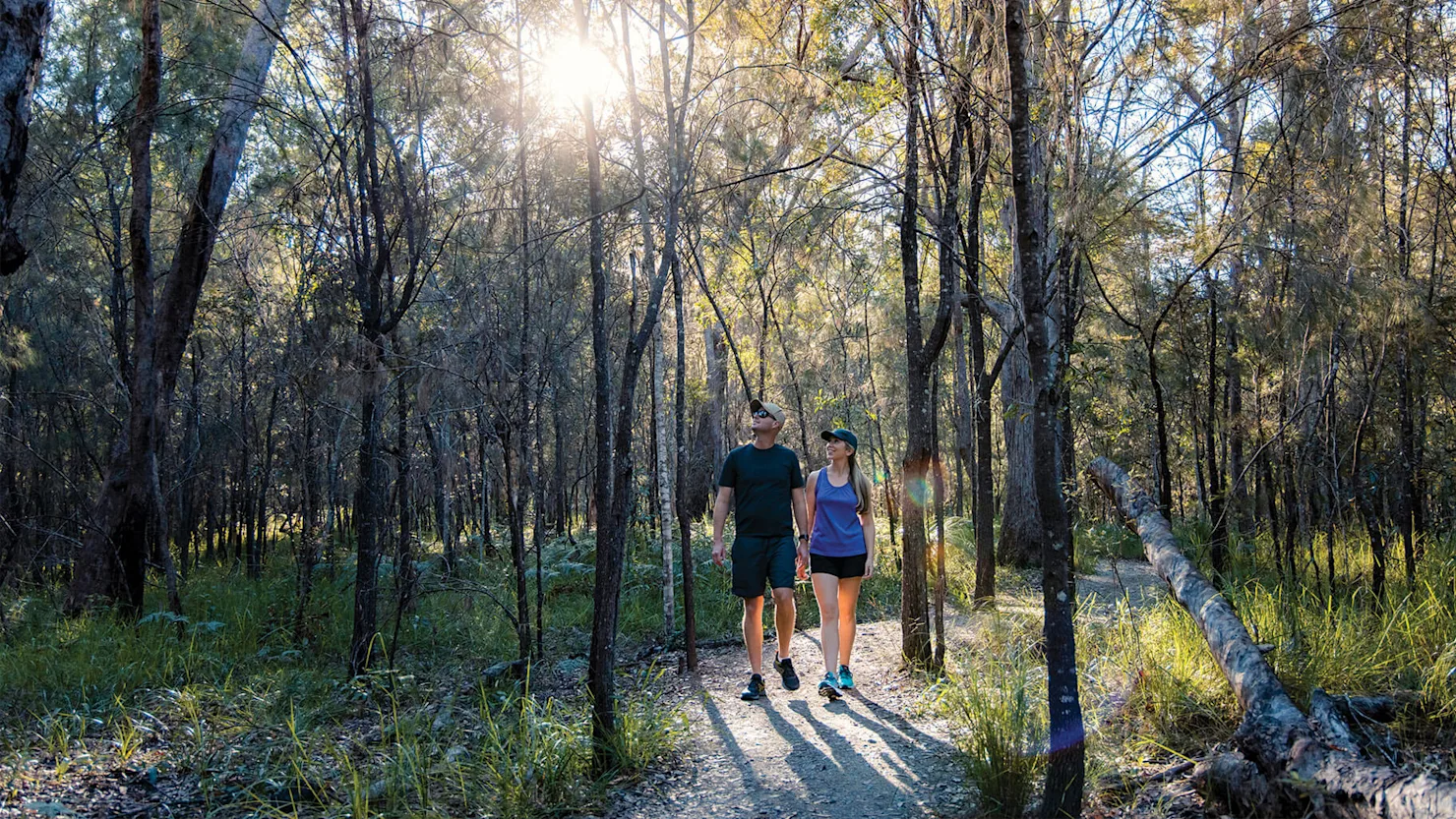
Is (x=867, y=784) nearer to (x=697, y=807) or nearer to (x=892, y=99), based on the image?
(x=697, y=807)

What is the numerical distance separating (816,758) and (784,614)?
1325mm

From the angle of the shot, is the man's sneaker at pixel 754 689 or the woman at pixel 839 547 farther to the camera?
the man's sneaker at pixel 754 689

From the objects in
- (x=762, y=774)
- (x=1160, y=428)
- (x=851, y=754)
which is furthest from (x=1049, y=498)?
(x=1160, y=428)

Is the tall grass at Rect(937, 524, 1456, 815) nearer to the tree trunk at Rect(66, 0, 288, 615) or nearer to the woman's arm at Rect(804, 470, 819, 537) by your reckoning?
the woman's arm at Rect(804, 470, 819, 537)

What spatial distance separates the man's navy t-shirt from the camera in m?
5.21

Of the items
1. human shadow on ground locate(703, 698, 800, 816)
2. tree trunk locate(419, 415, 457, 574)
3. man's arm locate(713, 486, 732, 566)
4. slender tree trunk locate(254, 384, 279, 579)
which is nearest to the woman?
man's arm locate(713, 486, 732, 566)

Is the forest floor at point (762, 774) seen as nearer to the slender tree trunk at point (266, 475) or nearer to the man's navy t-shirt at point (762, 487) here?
the man's navy t-shirt at point (762, 487)

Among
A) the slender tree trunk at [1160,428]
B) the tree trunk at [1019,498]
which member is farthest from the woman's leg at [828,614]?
the tree trunk at [1019,498]

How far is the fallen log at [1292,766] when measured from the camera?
247 centimetres

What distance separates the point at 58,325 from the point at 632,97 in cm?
1576

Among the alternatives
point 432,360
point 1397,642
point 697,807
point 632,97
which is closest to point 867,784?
point 697,807

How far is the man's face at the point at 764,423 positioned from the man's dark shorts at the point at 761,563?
73cm

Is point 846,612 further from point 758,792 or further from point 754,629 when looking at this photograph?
point 758,792

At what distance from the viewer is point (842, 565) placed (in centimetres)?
517
